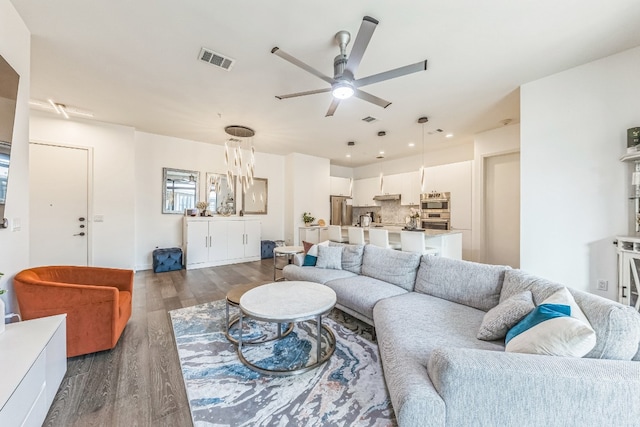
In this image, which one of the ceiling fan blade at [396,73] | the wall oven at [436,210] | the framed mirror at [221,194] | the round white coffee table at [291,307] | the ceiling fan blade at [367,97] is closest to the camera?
the round white coffee table at [291,307]

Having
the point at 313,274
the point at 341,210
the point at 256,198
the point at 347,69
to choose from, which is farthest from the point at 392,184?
the point at 347,69

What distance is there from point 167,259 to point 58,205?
191cm

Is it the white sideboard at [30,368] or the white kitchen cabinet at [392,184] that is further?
the white kitchen cabinet at [392,184]

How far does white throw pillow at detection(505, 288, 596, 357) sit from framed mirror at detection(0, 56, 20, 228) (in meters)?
3.50

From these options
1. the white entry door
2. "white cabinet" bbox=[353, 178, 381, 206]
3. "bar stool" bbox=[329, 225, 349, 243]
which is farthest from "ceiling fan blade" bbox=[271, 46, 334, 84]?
"white cabinet" bbox=[353, 178, 381, 206]

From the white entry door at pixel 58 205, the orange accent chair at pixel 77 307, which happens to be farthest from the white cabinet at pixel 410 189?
the white entry door at pixel 58 205

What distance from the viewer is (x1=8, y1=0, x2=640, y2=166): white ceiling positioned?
200 centimetres

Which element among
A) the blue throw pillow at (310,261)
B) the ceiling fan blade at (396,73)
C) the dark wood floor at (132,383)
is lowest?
the dark wood floor at (132,383)

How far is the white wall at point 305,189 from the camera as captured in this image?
6699mm

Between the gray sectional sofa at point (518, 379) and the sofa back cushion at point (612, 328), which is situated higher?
the sofa back cushion at point (612, 328)

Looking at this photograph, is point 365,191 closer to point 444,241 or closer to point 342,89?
point 444,241

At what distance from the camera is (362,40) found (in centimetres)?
194

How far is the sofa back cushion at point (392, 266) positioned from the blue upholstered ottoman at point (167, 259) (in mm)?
4015

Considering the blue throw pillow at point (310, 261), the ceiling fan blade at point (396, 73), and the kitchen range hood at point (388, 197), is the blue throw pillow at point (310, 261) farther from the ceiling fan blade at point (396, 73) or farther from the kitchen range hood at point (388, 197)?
the kitchen range hood at point (388, 197)
